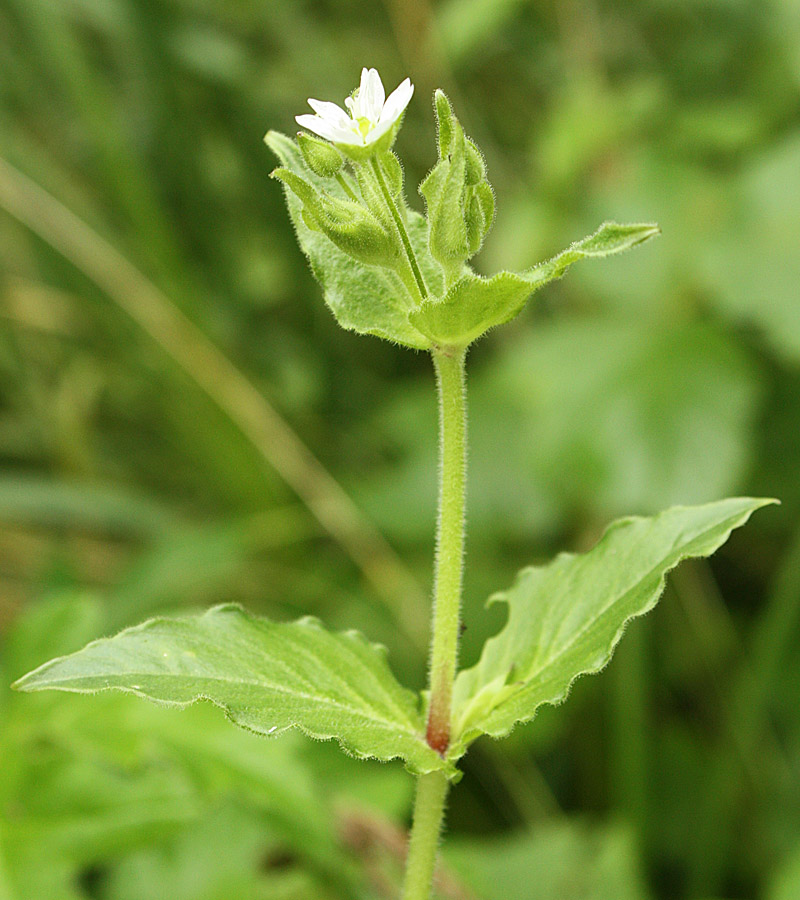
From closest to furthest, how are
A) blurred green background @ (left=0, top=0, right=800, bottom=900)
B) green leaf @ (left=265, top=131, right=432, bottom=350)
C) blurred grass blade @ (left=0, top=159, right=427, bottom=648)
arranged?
1. green leaf @ (left=265, top=131, right=432, bottom=350)
2. blurred green background @ (left=0, top=0, right=800, bottom=900)
3. blurred grass blade @ (left=0, top=159, right=427, bottom=648)

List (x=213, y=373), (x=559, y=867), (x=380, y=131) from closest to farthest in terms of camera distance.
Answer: (x=380, y=131), (x=559, y=867), (x=213, y=373)

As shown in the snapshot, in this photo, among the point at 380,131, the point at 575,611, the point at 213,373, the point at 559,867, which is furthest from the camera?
the point at 213,373

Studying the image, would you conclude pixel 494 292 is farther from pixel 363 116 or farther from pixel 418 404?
pixel 418 404

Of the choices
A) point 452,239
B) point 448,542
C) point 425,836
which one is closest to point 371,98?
point 452,239

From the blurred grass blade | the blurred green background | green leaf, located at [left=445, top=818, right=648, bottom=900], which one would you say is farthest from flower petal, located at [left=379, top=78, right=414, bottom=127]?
the blurred grass blade

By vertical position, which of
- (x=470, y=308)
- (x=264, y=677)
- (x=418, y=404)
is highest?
(x=418, y=404)

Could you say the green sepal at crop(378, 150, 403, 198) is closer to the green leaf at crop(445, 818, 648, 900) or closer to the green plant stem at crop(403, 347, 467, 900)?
the green plant stem at crop(403, 347, 467, 900)

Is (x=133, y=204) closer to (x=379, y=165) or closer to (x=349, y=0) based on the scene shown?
(x=349, y=0)

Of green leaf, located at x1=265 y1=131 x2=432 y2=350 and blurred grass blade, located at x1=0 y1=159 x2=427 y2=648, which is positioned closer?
green leaf, located at x1=265 y1=131 x2=432 y2=350
